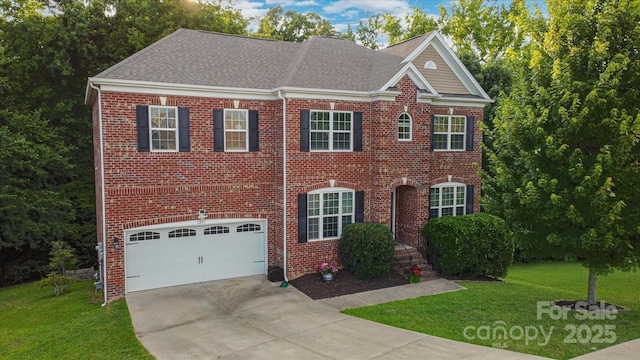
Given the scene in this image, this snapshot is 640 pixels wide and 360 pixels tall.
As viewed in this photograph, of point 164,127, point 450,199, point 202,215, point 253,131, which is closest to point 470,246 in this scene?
point 450,199

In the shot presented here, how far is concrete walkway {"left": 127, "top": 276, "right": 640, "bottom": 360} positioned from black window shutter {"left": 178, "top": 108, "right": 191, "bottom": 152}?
463cm

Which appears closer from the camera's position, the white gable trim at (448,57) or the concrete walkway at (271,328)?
the concrete walkway at (271,328)

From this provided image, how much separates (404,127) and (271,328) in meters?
9.06

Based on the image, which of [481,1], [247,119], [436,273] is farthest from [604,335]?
[481,1]

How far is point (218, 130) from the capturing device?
47.2 feet

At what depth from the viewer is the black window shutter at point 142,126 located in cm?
1324

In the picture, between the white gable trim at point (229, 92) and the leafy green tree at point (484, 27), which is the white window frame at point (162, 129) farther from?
the leafy green tree at point (484, 27)

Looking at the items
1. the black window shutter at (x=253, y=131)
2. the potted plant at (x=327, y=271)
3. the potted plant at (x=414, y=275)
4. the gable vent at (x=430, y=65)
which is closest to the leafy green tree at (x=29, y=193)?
the black window shutter at (x=253, y=131)

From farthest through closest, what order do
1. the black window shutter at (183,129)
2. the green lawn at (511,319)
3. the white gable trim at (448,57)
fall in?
the white gable trim at (448,57), the black window shutter at (183,129), the green lawn at (511,319)

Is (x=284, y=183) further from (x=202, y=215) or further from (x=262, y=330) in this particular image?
(x=262, y=330)

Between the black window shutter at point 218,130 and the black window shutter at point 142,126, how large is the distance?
2.10m

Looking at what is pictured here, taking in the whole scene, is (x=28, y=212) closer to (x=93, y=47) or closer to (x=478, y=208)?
(x=93, y=47)

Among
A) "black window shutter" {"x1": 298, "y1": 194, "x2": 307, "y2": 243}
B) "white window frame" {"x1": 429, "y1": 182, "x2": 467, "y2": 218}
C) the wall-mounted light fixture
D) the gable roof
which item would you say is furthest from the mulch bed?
the gable roof

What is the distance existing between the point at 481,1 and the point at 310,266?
30.3m
